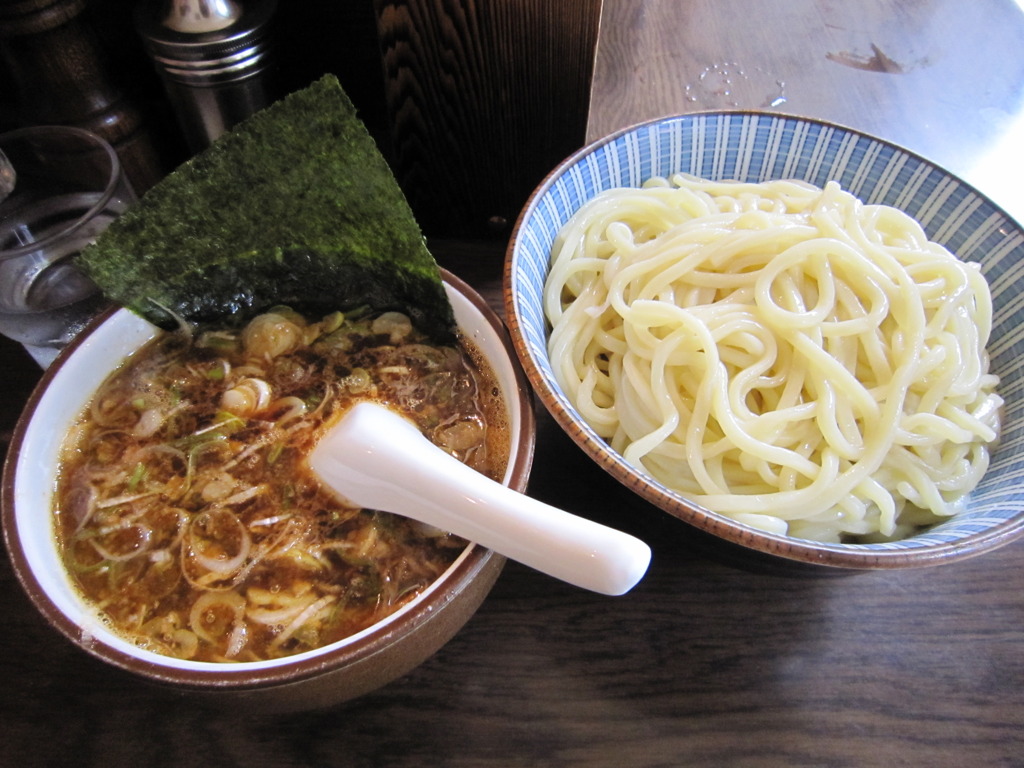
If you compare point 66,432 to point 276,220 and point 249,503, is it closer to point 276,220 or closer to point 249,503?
point 249,503

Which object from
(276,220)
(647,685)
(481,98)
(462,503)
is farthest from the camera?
(481,98)

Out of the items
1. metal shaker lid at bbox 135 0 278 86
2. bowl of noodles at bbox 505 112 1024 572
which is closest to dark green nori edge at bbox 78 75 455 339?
bowl of noodles at bbox 505 112 1024 572

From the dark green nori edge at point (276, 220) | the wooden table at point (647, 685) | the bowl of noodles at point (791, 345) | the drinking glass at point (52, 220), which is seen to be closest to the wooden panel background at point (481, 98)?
the bowl of noodles at point (791, 345)

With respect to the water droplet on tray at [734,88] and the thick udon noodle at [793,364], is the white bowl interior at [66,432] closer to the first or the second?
the thick udon noodle at [793,364]

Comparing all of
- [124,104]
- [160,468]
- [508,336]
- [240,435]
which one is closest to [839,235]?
[508,336]

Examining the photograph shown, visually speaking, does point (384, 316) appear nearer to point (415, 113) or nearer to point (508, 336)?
point (508, 336)

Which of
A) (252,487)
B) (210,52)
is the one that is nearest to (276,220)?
(252,487)

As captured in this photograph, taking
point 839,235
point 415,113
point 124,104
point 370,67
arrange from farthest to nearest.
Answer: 1. point 370,67
2. point 124,104
3. point 415,113
4. point 839,235
